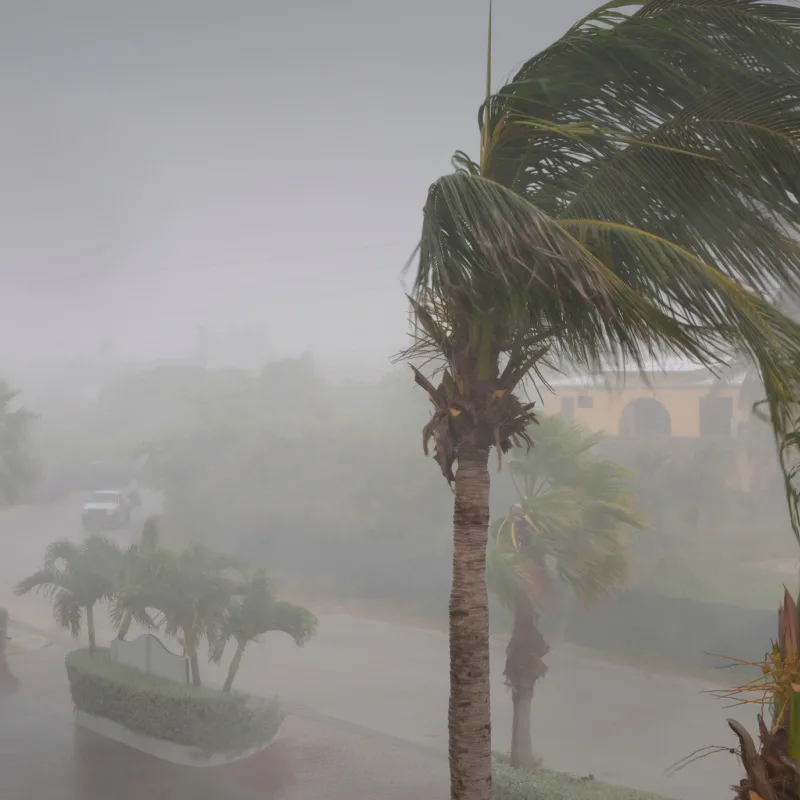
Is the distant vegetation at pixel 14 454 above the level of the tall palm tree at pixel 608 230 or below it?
below

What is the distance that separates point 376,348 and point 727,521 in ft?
21.4

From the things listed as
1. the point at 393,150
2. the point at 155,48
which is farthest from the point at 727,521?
the point at 155,48

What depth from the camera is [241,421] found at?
45.0ft

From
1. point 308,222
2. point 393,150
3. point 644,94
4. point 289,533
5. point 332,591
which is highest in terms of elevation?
point 393,150

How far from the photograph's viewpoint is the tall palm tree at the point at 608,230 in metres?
2.60

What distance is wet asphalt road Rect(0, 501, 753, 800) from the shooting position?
10.8 metres

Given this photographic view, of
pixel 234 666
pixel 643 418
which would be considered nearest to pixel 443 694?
pixel 234 666

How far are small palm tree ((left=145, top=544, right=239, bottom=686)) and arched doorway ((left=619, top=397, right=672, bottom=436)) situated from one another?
5825 mm

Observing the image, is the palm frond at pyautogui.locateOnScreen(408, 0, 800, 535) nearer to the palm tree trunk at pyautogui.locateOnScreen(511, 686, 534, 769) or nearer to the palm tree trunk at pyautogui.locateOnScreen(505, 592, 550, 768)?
the palm tree trunk at pyautogui.locateOnScreen(505, 592, 550, 768)

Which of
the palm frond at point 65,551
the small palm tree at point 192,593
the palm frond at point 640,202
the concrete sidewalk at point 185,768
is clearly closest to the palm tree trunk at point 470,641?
the palm frond at point 640,202

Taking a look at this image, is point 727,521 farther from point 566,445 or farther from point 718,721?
point 566,445

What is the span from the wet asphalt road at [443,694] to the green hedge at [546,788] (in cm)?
271

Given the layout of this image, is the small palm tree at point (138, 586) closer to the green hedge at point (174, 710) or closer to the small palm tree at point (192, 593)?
the small palm tree at point (192, 593)

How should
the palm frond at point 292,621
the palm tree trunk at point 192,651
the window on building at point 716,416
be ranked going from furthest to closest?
the window on building at point 716,416
the palm tree trunk at point 192,651
the palm frond at point 292,621
